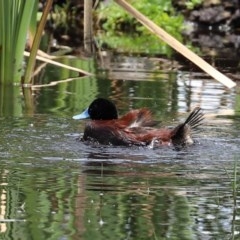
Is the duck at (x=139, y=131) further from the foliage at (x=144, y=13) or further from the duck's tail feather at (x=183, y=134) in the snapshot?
the foliage at (x=144, y=13)

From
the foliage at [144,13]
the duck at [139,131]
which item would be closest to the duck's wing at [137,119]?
the duck at [139,131]

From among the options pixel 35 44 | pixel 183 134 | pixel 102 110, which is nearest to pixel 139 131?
pixel 183 134

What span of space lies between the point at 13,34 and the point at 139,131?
7.99 feet

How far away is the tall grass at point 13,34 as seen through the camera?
30.6ft

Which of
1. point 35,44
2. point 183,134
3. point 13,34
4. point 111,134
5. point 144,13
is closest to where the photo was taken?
point 183,134

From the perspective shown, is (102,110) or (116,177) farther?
(102,110)

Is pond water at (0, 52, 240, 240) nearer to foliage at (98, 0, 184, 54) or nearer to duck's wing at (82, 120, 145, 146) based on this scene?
duck's wing at (82, 120, 145, 146)

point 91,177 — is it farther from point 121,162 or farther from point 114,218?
point 114,218

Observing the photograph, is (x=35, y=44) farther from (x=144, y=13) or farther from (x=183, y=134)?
(x=144, y=13)

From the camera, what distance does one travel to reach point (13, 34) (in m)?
9.63

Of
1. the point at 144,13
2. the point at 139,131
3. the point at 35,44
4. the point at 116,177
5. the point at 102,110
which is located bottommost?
the point at 116,177

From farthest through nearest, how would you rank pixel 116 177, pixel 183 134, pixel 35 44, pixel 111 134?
1. pixel 35 44
2. pixel 111 134
3. pixel 183 134
4. pixel 116 177

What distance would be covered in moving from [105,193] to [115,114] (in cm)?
257

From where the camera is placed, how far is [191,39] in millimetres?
18812
